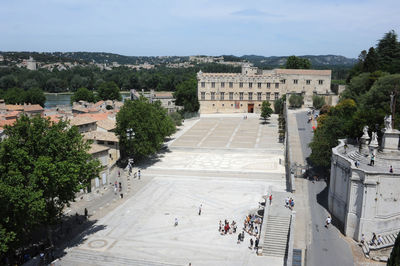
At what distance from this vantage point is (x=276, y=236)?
25984 mm

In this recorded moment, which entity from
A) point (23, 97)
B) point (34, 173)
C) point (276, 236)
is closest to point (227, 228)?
point (276, 236)

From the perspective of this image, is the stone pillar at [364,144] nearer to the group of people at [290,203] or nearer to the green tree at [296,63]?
the group of people at [290,203]

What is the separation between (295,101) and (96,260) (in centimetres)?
6001

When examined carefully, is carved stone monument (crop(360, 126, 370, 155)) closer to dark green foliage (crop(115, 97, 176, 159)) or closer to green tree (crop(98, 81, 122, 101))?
dark green foliage (crop(115, 97, 176, 159))

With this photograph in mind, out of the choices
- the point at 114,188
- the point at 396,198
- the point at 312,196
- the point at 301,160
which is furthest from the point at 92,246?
the point at 301,160

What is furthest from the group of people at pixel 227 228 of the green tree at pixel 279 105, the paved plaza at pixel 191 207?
the green tree at pixel 279 105

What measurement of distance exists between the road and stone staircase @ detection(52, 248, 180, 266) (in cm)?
964

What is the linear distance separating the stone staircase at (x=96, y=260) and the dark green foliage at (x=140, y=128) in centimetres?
2013

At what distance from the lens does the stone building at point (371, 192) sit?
24.8 meters

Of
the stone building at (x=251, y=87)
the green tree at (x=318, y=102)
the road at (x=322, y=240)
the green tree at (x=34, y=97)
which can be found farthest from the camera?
the green tree at (x=34, y=97)

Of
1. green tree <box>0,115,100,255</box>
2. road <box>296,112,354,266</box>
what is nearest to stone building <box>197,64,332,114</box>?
road <box>296,112,354,266</box>

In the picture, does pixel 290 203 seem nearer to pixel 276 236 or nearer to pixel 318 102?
pixel 276 236

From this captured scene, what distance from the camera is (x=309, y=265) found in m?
22.0

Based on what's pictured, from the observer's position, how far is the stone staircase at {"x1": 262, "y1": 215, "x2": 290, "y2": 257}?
24.7 m
